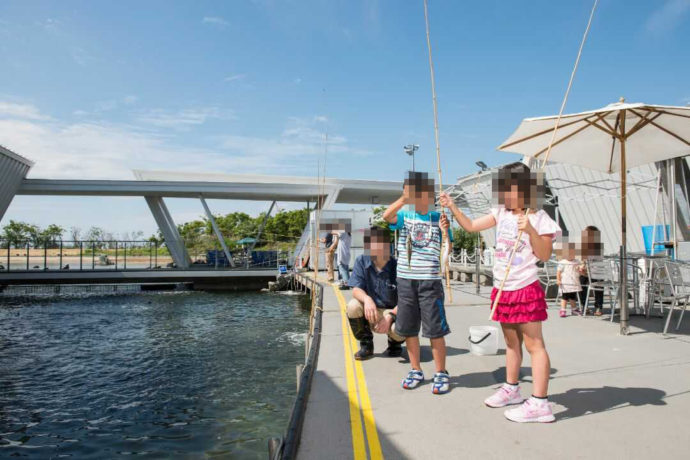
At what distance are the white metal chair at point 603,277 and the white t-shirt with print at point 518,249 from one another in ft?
14.6

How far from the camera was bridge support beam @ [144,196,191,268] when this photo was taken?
27.2 m

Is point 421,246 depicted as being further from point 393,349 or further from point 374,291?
point 393,349

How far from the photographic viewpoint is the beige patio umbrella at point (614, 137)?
6.00m

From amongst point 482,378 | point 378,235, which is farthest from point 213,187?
point 482,378

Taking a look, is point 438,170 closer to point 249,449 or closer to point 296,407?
point 296,407

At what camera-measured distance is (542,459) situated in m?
2.59

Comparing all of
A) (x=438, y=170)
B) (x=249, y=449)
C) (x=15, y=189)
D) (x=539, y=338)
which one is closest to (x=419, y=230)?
(x=438, y=170)

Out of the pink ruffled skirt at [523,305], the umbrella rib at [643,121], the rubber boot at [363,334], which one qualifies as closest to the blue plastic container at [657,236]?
the umbrella rib at [643,121]

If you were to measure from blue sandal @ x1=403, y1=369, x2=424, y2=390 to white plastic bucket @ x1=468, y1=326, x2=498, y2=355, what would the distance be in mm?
1325

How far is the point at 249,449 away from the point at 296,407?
63.4 inches

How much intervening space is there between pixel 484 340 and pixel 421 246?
189 cm

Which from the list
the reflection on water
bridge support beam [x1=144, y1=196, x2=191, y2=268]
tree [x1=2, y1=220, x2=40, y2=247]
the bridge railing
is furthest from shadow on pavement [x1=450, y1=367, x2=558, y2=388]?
tree [x1=2, y1=220, x2=40, y2=247]

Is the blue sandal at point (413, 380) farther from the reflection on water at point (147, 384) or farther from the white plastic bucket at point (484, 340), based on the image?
the reflection on water at point (147, 384)

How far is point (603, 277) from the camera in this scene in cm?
770
